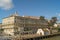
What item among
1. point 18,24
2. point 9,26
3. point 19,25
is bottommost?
point 9,26

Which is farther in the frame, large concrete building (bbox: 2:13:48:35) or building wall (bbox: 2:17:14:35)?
building wall (bbox: 2:17:14:35)

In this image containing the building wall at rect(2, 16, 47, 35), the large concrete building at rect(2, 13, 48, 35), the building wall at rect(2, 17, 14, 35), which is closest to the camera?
the large concrete building at rect(2, 13, 48, 35)

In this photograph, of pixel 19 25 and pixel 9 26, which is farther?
pixel 9 26

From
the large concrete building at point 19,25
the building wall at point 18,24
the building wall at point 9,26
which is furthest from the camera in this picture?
the building wall at point 18,24

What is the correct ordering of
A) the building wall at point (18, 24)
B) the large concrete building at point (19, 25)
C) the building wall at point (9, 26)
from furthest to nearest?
the building wall at point (18, 24)
the building wall at point (9, 26)
the large concrete building at point (19, 25)

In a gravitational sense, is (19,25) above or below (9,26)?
above

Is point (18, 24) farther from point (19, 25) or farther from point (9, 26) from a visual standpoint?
point (9, 26)

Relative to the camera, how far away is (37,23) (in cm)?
6438

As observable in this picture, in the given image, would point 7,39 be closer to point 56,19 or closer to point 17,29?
point 17,29

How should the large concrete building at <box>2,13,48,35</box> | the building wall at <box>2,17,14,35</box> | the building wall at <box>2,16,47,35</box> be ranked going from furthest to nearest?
the building wall at <box>2,16,47,35</box> < the building wall at <box>2,17,14,35</box> < the large concrete building at <box>2,13,48,35</box>

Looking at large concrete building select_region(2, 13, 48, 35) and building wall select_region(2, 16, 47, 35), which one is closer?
large concrete building select_region(2, 13, 48, 35)

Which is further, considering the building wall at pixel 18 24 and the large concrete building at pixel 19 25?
the building wall at pixel 18 24

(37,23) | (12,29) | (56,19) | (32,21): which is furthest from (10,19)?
(56,19)

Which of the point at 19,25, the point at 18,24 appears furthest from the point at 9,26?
the point at 19,25
